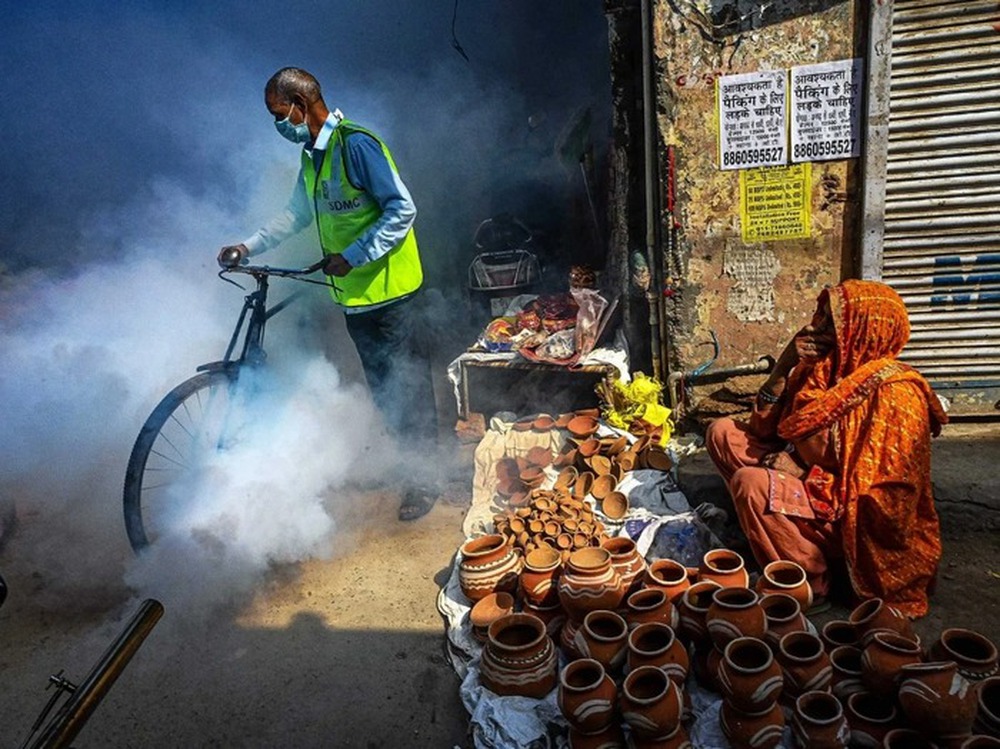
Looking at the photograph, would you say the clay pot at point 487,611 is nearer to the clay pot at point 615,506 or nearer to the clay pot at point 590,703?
the clay pot at point 590,703

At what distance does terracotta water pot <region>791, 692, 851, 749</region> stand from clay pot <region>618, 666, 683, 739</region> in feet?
1.38

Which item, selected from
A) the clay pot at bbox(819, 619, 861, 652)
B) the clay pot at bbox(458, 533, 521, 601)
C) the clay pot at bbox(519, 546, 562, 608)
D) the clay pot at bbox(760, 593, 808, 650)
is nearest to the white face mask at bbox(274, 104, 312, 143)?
the clay pot at bbox(458, 533, 521, 601)

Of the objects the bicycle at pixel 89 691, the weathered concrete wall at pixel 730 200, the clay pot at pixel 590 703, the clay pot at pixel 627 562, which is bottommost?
the clay pot at pixel 590 703

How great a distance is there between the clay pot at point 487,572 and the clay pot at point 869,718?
1.61 metres

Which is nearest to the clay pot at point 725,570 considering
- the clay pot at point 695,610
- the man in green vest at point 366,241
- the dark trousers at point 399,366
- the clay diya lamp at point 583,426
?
the clay pot at point 695,610

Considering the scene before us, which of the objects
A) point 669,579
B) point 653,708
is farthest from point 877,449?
point 653,708

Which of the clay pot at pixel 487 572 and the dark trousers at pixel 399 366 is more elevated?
the dark trousers at pixel 399 366

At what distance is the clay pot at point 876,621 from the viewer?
2.74 metres

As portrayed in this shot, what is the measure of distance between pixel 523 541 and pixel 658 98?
2.95m

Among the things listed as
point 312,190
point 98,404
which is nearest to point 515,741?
point 312,190

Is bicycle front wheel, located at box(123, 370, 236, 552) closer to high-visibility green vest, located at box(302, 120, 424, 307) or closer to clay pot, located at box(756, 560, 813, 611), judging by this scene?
high-visibility green vest, located at box(302, 120, 424, 307)

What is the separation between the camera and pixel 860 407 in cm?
329

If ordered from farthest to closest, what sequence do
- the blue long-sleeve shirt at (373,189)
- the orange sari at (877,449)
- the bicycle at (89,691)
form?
the blue long-sleeve shirt at (373,189), the orange sari at (877,449), the bicycle at (89,691)

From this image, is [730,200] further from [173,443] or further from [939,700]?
[173,443]
